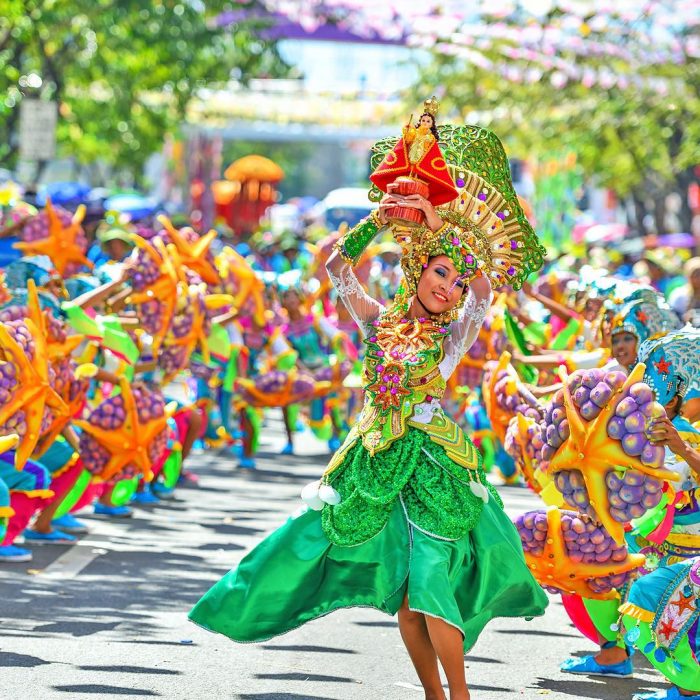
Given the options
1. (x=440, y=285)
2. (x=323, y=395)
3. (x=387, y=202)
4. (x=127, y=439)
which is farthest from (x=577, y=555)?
(x=323, y=395)

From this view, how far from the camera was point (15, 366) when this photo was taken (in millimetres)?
8055

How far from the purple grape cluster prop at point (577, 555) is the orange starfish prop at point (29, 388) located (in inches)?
101

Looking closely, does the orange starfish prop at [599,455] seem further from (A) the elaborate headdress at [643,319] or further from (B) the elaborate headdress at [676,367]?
(A) the elaborate headdress at [643,319]

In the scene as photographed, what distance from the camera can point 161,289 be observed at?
11430 millimetres

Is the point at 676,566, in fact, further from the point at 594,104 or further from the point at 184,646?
the point at 594,104

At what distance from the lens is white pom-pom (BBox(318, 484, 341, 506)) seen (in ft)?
19.4

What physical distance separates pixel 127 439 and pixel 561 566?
157 inches

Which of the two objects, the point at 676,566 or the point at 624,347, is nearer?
the point at 676,566

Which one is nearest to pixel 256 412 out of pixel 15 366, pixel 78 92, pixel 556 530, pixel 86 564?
pixel 86 564

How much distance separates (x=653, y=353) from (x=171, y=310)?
570cm

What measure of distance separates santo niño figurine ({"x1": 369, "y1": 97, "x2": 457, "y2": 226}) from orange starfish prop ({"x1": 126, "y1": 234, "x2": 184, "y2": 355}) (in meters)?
5.47

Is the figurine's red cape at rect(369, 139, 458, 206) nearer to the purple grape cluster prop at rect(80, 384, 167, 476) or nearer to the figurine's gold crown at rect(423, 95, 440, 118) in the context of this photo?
the figurine's gold crown at rect(423, 95, 440, 118)

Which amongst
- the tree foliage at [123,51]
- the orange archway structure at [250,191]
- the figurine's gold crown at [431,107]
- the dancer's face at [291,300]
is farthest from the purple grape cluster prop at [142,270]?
the orange archway structure at [250,191]

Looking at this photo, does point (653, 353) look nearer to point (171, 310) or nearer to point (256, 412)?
point (171, 310)
